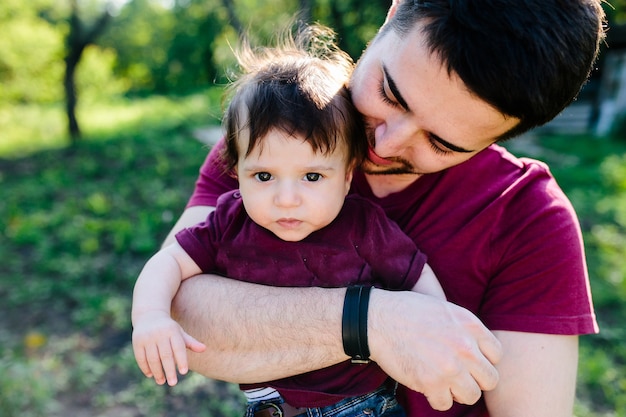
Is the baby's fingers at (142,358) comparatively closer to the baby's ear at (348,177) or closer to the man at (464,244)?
the man at (464,244)

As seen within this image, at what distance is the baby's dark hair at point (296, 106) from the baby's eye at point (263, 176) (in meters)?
0.08

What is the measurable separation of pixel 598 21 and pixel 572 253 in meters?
0.67

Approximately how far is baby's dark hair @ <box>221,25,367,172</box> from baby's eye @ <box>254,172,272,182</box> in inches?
3.1

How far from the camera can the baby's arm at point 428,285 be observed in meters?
1.67

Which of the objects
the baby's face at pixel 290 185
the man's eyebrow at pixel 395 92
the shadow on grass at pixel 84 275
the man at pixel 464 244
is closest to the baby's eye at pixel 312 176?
the baby's face at pixel 290 185

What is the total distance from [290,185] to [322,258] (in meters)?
0.26

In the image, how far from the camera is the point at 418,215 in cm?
183

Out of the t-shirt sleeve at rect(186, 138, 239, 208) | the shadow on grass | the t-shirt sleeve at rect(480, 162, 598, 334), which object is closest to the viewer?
the t-shirt sleeve at rect(480, 162, 598, 334)

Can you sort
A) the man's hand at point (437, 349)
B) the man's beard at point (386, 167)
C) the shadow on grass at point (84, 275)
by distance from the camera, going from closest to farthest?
1. the man's hand at point (437, 349)
2. the man's beard at point (386, 167)
3. the shadow on grass at point (84, 275)

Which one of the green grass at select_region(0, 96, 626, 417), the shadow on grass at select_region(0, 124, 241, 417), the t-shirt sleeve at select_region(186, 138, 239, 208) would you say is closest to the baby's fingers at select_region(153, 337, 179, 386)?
the t-shirt sleeve at select_region(186, 138, 239, 208)

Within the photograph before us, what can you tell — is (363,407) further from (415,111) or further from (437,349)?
(415,111)

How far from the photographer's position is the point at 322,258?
175 cm

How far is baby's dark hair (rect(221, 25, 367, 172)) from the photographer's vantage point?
166 cm

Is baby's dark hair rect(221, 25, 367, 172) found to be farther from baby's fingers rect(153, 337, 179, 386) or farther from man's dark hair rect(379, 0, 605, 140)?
baby's fingers rect(153, 337, 179, 386)
